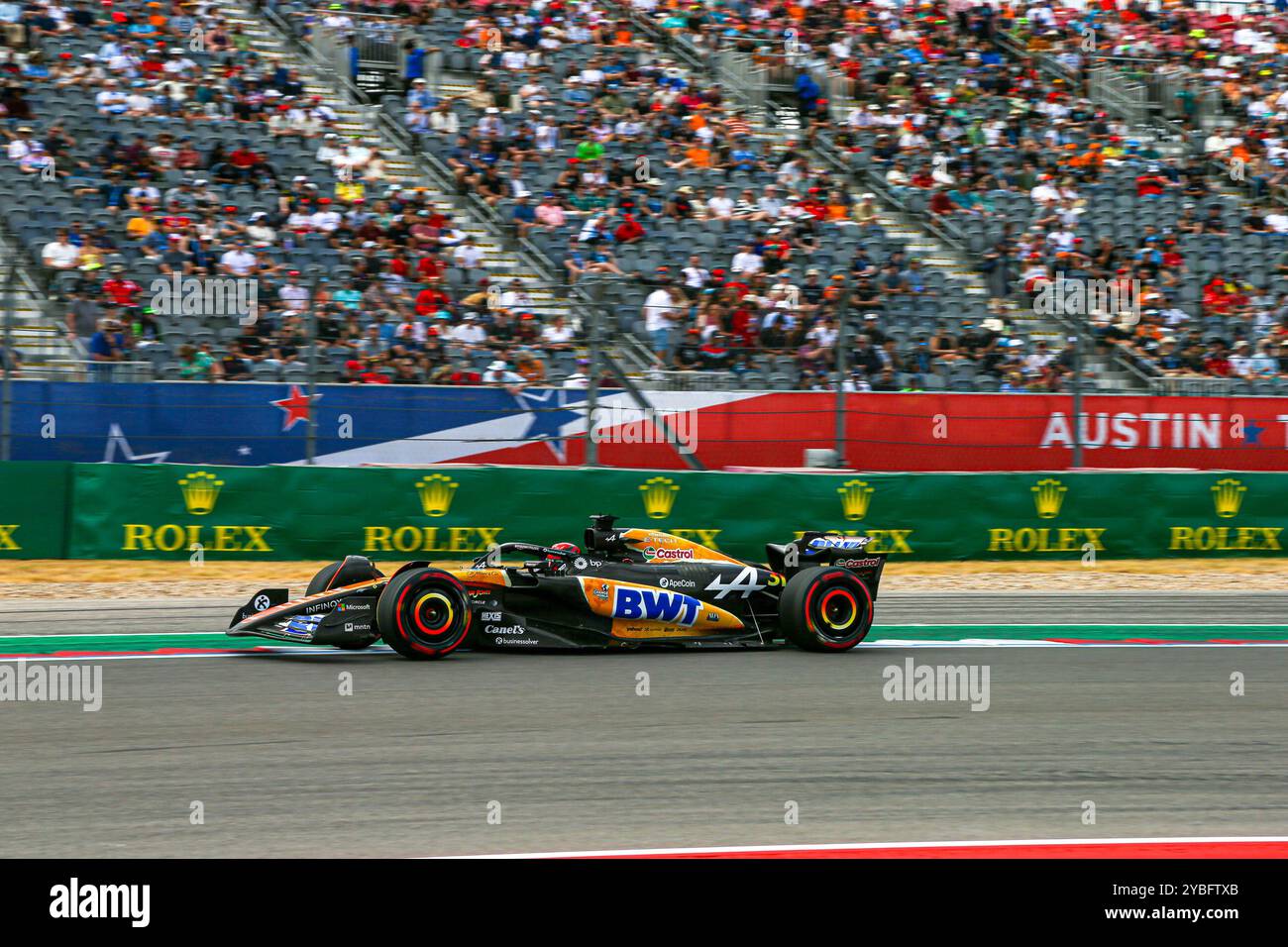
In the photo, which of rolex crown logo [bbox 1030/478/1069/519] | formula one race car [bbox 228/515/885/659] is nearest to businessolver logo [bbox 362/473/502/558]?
formula one race car [bbox 228/515/885/659]

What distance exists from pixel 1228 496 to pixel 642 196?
26.8 feet

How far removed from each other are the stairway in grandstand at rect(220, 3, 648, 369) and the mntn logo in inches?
265

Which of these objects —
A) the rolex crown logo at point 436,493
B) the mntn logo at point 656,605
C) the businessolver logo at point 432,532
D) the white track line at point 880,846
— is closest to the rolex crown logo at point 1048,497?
the businessolver logo at point 432,532

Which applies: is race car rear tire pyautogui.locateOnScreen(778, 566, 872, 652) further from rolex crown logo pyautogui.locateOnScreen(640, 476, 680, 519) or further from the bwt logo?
the bwt logo

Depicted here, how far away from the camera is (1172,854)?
5.34 m

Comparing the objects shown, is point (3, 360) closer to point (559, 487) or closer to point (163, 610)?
point (163, 610)

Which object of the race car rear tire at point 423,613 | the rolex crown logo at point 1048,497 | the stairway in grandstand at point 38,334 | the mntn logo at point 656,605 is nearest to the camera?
the race car rear tire at point 423,613

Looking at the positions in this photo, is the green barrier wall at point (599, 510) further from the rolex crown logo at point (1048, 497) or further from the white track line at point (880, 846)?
the white track line at point (880, 846)

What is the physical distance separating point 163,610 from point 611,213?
9458 mm

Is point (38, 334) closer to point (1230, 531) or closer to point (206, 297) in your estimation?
point (206, 297)

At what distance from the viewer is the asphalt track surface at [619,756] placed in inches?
221

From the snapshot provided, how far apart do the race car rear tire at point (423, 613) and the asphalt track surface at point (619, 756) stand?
0.48ft

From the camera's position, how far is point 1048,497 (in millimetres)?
16969
